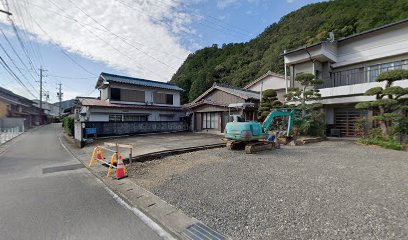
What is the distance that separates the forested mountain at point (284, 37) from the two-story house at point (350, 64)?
11629 millimetres

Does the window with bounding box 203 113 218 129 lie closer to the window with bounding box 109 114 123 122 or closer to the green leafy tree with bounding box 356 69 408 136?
the window with bounding box 109 114 123 122

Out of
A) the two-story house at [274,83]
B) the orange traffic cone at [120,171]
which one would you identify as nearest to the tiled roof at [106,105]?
the two-story house at [274,83]

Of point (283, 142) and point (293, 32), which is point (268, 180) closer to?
point (283, 142)

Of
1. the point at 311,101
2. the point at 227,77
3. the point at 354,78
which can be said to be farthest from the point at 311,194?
the point at 227,77

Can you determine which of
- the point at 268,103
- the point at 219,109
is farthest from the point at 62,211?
the point at 219,109

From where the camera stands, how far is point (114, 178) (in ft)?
19.3

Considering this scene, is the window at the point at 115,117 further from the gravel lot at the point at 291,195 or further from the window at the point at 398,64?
the window at the point at 398,64

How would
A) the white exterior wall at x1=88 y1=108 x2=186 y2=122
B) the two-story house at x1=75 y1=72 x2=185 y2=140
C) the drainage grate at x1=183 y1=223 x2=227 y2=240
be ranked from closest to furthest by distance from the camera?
the drainage grate at x1=183 y1=223 x2=227 y2=240 < the two-story house at x1=75 y1=72 x2=185 y2=140 < the white exterior wall at x1=88 y1=108 x2=186 y2=122

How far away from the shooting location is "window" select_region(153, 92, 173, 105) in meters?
24.4

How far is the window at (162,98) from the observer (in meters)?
24.4

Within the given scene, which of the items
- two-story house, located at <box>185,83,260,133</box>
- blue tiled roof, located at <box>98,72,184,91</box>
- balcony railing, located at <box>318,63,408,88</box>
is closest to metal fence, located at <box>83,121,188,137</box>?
two-story house, located at <box>185,83,260,133</box>

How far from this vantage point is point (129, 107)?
20000 millimetres

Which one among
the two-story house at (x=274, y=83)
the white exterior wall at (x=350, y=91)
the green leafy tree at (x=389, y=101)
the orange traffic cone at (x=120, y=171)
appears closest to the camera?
the orange traffic cone at (x=120, y=171)

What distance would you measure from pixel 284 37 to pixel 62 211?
45.0 meters
